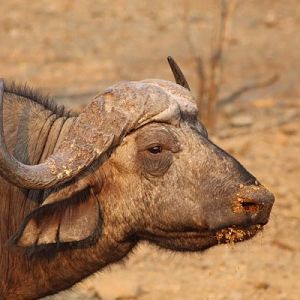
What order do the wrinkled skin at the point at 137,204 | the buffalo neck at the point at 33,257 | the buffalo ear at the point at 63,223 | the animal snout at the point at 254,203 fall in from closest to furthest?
the animal snout at the point at 254,203, the wrinkled skin at the point at 137,204, the buffalo ear at the point at 63,223, the buffalo neck at the point at 33,257

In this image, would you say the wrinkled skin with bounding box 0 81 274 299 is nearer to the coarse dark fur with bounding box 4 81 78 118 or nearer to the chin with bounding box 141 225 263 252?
the chin with bounding box 141 225 263 252

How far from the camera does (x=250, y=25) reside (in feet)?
70.5

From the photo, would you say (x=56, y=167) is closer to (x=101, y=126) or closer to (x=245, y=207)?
(x=101, y=126)

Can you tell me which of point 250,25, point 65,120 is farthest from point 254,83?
point 65,120

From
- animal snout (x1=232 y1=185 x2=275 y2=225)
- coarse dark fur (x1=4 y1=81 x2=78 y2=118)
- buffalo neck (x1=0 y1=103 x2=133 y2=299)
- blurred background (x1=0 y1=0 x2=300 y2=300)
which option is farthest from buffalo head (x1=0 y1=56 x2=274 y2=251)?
coarse dark fur (x1=4 y1=81 x2=78 y2=118)

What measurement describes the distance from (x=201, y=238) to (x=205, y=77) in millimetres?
9493

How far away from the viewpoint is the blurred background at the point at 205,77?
30.1ft

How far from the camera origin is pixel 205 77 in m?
15.9

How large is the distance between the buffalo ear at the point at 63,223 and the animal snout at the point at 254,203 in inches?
32.9

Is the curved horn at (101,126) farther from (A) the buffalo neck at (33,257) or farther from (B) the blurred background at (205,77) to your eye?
(B) the blurred background at (205,77)

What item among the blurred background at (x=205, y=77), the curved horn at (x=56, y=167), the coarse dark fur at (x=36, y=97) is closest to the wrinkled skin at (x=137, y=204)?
the curved horn at (x=56, y=167)

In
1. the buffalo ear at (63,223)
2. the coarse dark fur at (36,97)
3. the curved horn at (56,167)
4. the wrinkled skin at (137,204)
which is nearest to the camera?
the curved horn at (56,167)

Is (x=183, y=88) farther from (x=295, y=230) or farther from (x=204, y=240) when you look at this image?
(x=295, y=230)

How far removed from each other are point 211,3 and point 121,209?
17451mm
